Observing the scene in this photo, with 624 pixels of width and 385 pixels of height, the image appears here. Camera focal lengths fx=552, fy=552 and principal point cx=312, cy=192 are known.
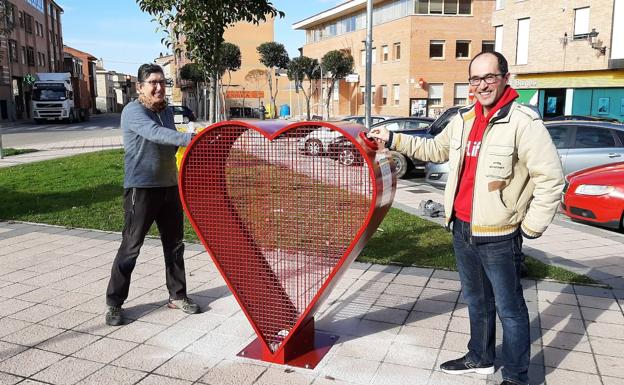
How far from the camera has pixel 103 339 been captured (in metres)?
3.96

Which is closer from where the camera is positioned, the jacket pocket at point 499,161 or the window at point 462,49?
the jacket pocket at point 499,161

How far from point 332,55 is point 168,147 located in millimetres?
42746

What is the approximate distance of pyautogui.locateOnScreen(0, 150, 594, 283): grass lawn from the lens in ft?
19.5

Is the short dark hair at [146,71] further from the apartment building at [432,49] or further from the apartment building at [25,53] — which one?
the apartment building at [25,53]

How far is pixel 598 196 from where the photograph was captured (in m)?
7.73

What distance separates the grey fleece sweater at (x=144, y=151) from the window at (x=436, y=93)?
36637 millimetres

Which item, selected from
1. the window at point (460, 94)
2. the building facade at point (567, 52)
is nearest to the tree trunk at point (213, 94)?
the building facade at point (567, 52)

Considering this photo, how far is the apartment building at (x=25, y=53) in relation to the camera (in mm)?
44062

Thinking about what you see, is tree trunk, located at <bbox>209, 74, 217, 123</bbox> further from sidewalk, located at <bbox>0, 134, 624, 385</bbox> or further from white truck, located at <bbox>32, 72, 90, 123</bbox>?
white truck, located at <bbox>32, 72, 90, 123</bbox>

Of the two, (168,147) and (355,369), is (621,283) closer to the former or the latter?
(355,369)

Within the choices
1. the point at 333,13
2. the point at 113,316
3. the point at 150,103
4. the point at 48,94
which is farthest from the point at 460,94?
the point at 113,316

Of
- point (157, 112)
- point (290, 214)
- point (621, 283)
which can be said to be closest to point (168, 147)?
point (157, 112)

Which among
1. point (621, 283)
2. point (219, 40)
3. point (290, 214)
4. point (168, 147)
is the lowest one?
point (621, 283)

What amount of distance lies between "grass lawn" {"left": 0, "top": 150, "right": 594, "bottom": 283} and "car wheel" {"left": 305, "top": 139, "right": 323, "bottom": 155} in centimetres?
287
